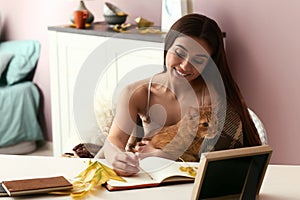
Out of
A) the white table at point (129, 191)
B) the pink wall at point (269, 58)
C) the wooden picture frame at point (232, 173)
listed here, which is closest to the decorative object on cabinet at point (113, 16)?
the pink wall at point (269, 58)

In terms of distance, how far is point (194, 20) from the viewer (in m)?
2.13

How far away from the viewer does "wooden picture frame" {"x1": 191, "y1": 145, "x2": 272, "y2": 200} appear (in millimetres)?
1588

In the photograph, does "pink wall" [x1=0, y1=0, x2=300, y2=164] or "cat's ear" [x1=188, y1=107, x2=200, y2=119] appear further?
"pink wall" [x1=0, y1=0, x2=300, y2=164]

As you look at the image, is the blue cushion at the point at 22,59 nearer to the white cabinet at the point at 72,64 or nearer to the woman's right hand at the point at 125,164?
the white cabinet at the point at 72,64

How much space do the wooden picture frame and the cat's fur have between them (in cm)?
36

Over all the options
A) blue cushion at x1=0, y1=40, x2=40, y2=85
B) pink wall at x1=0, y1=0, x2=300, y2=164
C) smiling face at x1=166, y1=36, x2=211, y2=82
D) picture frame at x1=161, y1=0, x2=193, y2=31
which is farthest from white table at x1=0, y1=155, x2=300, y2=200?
blue cushion at x1=0, y1=40, x2=40, y2=85

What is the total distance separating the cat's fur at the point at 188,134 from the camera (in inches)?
79.8

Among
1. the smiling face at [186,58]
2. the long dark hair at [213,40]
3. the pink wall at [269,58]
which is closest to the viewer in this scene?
the smiling face at [186,58]

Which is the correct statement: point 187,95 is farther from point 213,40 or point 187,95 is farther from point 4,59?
point 4,59

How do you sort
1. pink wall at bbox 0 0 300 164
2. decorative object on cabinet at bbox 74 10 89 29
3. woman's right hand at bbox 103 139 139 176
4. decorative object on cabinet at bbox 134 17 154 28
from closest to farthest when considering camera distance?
woman's right hand at bbox 103 139 139 176, pink wall at bbox 0 0 300 164, decorative object on cabinet at bbox 134 17 154 28, decorative object on cabinet at bbox 74 10 89 29

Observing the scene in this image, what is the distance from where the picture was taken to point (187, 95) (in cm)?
208

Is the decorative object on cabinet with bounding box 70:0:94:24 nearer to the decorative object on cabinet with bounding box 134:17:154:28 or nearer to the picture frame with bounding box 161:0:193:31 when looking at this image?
the decorative object on cabinet with bounding box 134:17:154:28

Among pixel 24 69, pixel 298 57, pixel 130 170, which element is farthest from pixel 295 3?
pixel 24 69

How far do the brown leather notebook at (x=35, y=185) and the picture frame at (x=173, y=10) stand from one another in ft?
5.76
